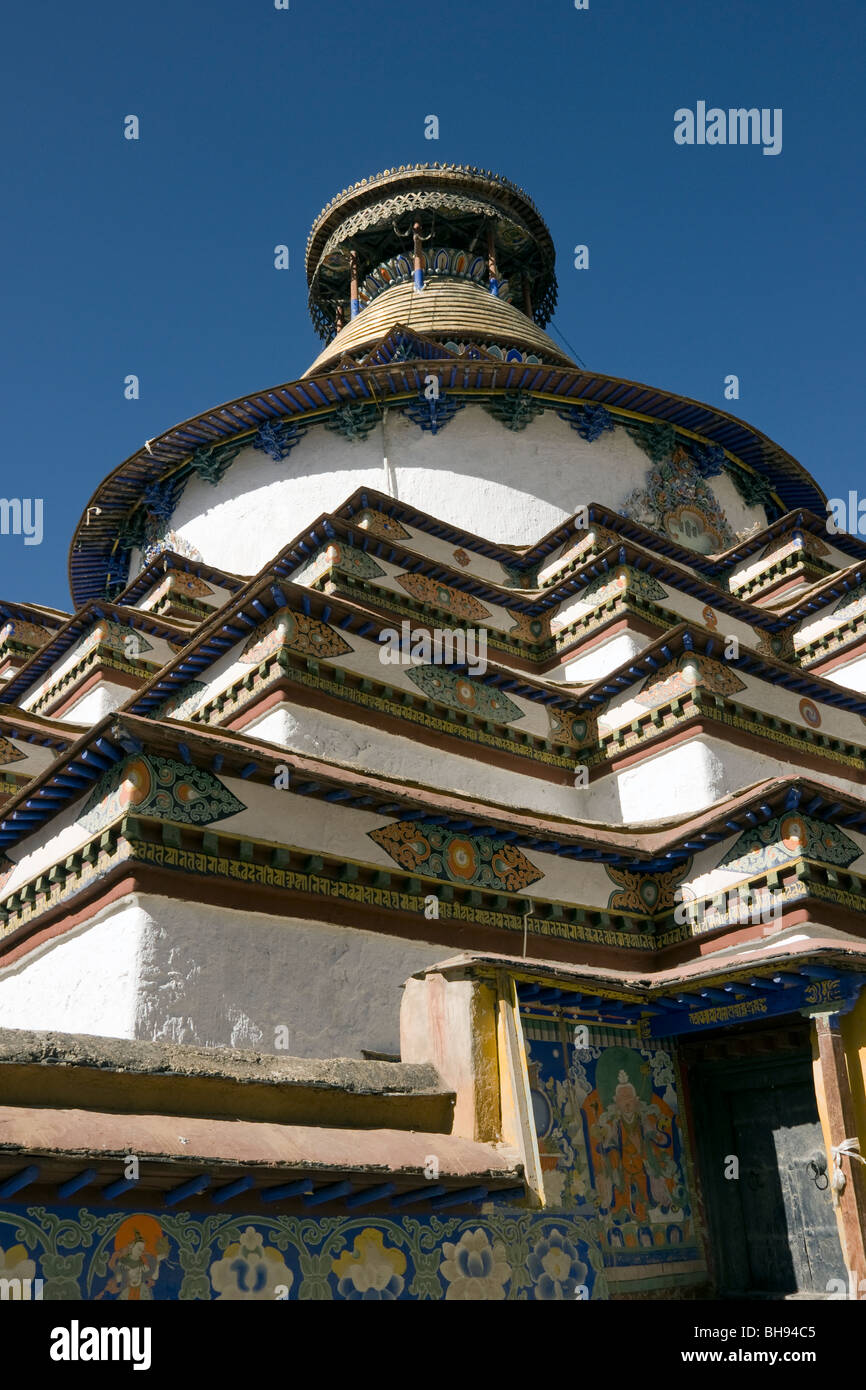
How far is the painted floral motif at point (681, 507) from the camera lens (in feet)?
51.5

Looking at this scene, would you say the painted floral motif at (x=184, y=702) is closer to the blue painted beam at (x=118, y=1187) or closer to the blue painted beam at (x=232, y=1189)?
the blue painted beam at (x=232, y=1189)

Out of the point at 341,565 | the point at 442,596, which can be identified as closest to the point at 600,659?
the point at 442,596

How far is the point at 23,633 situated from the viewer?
14.9 metres

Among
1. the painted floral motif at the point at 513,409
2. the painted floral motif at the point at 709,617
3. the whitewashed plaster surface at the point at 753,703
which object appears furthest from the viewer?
the painted floral motif at the point at 513,409

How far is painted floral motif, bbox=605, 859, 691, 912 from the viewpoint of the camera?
27.7 feet

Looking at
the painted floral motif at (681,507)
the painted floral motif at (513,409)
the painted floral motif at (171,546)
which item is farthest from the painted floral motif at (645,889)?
the painted floral motif at (171,546)

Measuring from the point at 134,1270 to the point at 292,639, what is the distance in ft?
18.8

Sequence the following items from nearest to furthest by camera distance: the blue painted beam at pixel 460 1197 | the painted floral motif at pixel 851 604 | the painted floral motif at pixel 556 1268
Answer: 1. the blue painted beam at pixel 460 1197
2. the painted floral motif at pixel 556 1268
3. the painted floral motif at pixel 851 604

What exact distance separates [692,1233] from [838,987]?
1831 mm

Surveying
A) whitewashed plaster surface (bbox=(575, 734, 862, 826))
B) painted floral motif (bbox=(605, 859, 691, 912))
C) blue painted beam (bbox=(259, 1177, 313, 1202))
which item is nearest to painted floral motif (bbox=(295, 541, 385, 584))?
whitewashed plaster surface (bbox=(575, 734, 862, 826))

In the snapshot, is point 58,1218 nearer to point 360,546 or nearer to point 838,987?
point 838,987

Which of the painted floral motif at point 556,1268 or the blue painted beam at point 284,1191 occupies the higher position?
the blue painted beam at point 284,1191

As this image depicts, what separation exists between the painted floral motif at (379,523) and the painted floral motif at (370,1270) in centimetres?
892

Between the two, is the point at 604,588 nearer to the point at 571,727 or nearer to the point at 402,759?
the point at 571,727
